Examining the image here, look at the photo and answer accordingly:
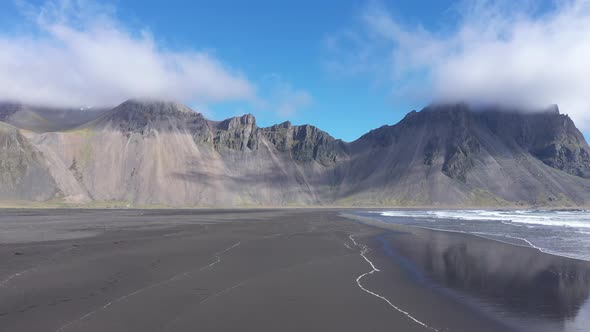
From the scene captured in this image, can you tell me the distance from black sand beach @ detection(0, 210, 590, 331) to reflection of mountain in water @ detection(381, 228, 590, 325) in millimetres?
82

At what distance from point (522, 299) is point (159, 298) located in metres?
11.5

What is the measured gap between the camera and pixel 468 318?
11750 mm

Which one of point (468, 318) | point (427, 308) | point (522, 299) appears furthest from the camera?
point (522, 299)

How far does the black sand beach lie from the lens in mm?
11133

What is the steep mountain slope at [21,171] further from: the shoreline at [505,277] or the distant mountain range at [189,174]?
the shoreline at [505,277]

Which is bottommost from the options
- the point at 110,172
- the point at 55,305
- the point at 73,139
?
the point at 55,305

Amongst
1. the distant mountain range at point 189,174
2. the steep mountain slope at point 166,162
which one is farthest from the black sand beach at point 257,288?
the steep mountain slope at point 166,162

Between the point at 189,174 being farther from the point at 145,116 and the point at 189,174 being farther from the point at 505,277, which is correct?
the point at 505,277

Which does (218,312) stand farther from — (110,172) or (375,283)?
(110,172)

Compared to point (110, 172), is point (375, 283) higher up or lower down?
lower down

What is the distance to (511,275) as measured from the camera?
59.4 feet

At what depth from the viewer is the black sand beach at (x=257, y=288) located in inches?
438

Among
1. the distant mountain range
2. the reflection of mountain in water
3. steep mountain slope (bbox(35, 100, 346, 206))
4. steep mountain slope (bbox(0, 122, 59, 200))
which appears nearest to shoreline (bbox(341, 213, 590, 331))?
the reflection of mountain in water

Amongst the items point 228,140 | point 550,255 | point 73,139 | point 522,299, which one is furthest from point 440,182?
point 522,299
